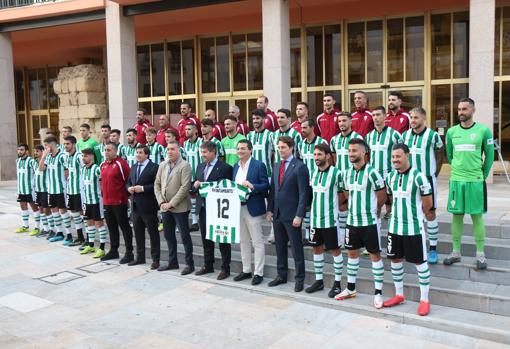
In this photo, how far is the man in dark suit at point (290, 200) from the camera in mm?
6969

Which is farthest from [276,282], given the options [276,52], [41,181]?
[276,52]

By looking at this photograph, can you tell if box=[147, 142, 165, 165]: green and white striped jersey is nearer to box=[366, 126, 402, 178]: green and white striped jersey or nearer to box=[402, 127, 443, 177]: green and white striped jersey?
box=[366, 126, 402, 178]: green and white striped jersey

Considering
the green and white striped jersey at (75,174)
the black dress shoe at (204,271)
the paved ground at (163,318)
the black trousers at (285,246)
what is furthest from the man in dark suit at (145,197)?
the black trousers at (285,246)

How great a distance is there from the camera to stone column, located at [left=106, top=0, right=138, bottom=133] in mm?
17297

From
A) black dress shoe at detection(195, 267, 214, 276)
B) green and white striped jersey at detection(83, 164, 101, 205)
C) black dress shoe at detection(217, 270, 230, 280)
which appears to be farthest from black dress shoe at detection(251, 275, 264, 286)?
green and white striped jersey at detection(83, 164, 101, 205)

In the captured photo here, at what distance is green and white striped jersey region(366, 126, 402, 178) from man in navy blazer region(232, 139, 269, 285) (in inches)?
69.3

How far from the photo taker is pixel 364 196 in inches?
251

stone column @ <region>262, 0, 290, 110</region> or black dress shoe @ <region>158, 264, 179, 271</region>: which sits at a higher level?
stone column @ <region>262, 0, 290, 110</region>

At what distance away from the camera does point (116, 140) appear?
10.4 meters

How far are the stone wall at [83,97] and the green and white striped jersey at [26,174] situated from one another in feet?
30.0

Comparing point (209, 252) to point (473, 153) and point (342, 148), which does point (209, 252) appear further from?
point (473, 153)

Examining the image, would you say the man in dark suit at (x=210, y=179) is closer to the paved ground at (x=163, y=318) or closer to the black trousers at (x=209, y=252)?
the black trousers at (x=209, y=252)

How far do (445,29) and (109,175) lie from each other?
38.0 feet

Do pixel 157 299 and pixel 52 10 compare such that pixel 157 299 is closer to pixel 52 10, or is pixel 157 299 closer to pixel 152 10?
pixel 152 10
